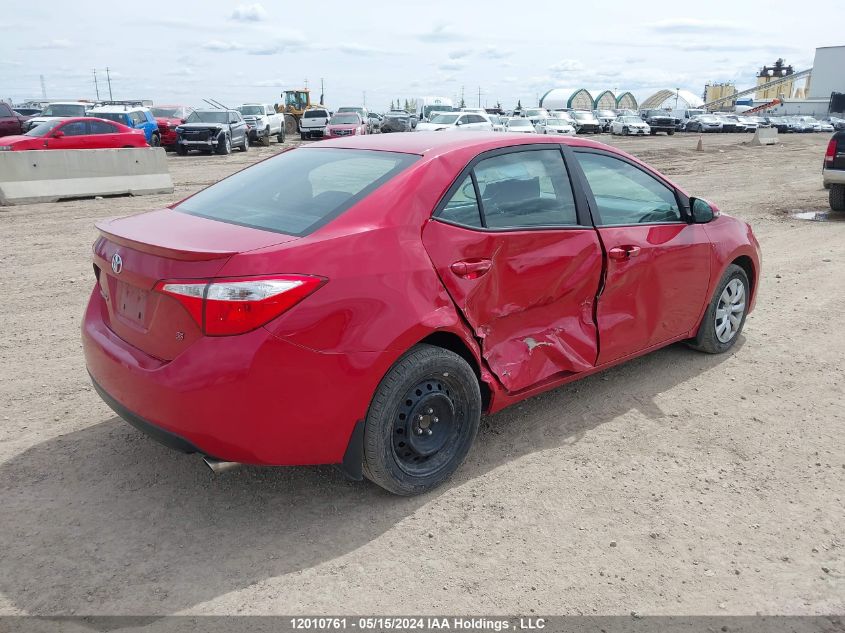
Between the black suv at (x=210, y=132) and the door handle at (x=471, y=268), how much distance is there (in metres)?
23.9

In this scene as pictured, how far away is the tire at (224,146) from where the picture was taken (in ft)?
83.4

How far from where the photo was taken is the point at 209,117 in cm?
2614

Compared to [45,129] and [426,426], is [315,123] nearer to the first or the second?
[45,129]

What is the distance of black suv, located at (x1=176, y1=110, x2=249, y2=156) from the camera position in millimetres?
24984

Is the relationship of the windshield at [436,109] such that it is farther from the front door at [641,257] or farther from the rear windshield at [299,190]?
the rear windshield at [299,190]

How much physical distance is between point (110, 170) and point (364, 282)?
12.2m

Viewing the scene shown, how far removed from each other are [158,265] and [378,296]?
91 cm

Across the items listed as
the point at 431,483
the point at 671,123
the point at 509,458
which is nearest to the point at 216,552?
the point at 431,483

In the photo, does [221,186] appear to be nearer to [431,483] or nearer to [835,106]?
[431,483]

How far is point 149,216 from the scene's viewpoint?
138 inches

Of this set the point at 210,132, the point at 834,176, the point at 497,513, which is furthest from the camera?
the point at 210,132

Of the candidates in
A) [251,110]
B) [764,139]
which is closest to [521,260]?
[251,110]

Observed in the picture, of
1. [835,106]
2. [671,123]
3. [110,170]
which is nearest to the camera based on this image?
[110,170]

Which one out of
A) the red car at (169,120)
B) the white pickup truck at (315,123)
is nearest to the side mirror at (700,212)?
the red car at (169,120)
